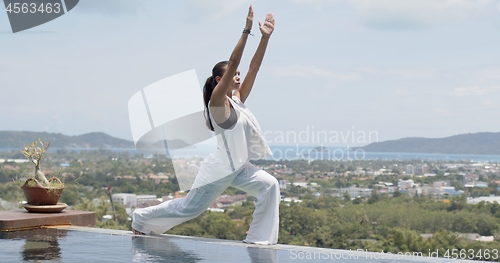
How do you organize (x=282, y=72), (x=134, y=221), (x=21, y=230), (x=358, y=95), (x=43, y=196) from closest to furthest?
(x=134, y=221), (x=21, y=230), (x=43, y=196), (x=282, y=72), (x=358, y=95)

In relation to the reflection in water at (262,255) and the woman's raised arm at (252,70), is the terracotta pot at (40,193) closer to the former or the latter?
the woman's raised arm at (252,70)

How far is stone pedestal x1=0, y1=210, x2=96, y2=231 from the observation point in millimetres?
5281

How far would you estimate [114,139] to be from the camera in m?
32.5

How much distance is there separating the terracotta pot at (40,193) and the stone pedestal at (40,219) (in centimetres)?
15

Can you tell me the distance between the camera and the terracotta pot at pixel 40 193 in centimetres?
575

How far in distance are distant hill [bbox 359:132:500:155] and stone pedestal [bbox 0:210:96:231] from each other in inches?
1040

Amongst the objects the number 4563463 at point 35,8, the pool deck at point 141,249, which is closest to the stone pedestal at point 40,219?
the pool deck at point 141,249

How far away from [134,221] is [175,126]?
2.90 ft

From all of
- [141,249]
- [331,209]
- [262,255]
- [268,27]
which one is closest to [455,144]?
[331,209]

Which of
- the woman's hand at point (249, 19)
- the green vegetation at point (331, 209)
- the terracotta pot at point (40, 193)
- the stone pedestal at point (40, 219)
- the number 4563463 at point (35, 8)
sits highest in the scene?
the number 4563463 at point (35, 8)

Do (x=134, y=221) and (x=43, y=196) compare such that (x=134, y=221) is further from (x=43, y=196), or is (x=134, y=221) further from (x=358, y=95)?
(x=358, y=95)

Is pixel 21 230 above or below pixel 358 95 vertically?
below

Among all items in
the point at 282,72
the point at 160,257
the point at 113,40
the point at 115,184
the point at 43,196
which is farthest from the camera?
the point at 113,40

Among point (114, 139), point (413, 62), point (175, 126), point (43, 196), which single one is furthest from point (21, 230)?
point (413, 62)
